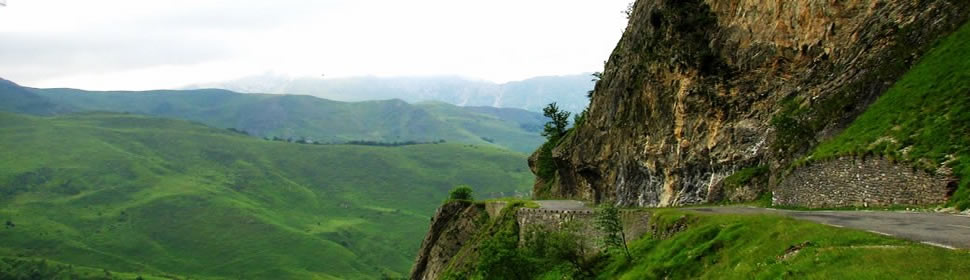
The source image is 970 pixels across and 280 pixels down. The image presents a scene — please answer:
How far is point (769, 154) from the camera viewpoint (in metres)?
50.9

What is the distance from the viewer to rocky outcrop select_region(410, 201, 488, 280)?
87500mm

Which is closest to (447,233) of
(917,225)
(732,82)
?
(732,82)

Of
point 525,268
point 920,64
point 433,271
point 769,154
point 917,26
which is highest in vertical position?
point 917,26

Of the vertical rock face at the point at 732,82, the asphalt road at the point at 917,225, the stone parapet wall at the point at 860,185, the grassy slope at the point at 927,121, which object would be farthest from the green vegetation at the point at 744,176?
the asphalt road at the point at 917,225

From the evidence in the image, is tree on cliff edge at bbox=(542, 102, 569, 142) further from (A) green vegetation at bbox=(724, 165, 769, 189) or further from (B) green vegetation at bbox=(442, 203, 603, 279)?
(B) green vegetation at bbox=(442, 203, 603, 279)

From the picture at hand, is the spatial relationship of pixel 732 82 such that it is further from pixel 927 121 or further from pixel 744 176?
pixel 927 121

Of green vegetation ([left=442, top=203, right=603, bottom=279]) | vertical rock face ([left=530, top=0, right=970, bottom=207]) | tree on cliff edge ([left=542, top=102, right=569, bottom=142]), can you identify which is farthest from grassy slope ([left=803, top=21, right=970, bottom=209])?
tree on cliff edge ([left=542, top=102, right=569, bottom=142])

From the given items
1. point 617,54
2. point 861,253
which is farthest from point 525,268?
point 617,54

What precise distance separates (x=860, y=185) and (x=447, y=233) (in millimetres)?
59305

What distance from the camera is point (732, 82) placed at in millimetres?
58406

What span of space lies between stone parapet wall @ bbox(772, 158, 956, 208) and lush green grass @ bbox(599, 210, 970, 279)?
8480mm

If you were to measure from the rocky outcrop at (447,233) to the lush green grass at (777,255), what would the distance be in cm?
5271

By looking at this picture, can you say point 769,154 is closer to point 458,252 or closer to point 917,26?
point 917,26

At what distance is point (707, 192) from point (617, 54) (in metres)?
31.0
